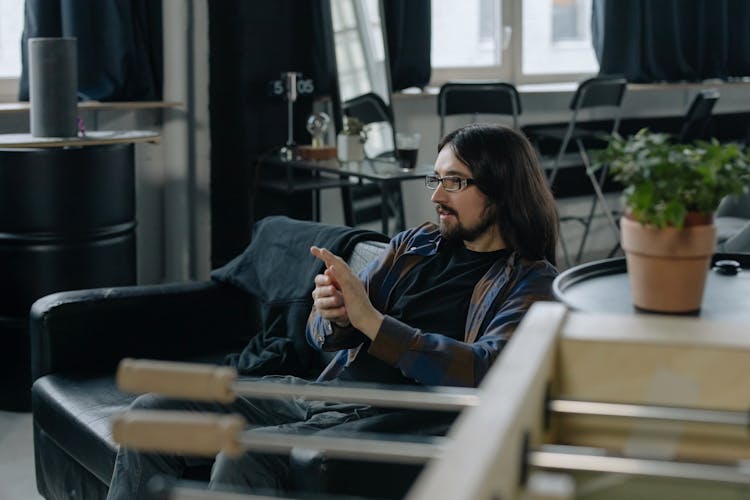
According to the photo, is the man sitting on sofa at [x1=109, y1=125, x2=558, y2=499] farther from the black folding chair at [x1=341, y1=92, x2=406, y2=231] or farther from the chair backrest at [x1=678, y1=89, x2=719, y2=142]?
Answer: the chair backrest at [x1=678, y1=89, x2=719, y2=142]

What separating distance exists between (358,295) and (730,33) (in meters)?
4.77

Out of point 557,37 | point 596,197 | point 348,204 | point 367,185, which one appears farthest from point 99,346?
point 557,37

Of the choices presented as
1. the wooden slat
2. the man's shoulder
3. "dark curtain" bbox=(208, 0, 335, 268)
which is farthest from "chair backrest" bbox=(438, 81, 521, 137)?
the wooden slat

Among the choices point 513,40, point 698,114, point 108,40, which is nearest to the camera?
point 108,40

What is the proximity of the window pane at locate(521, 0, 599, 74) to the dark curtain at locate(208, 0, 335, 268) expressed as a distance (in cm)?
165

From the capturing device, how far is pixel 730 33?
6.24 metres

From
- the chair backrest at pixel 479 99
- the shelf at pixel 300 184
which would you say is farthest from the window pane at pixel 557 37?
the shelf at pixel 300 184

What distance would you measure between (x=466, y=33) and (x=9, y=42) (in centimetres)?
234

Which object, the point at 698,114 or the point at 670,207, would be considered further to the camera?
the point at 698,114

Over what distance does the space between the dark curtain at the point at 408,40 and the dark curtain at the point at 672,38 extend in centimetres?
108

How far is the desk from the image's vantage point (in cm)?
388

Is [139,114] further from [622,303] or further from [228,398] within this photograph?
[228,398]

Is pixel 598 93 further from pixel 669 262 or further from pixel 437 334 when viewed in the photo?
pixel 669 262

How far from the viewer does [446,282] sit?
7.52 ft
